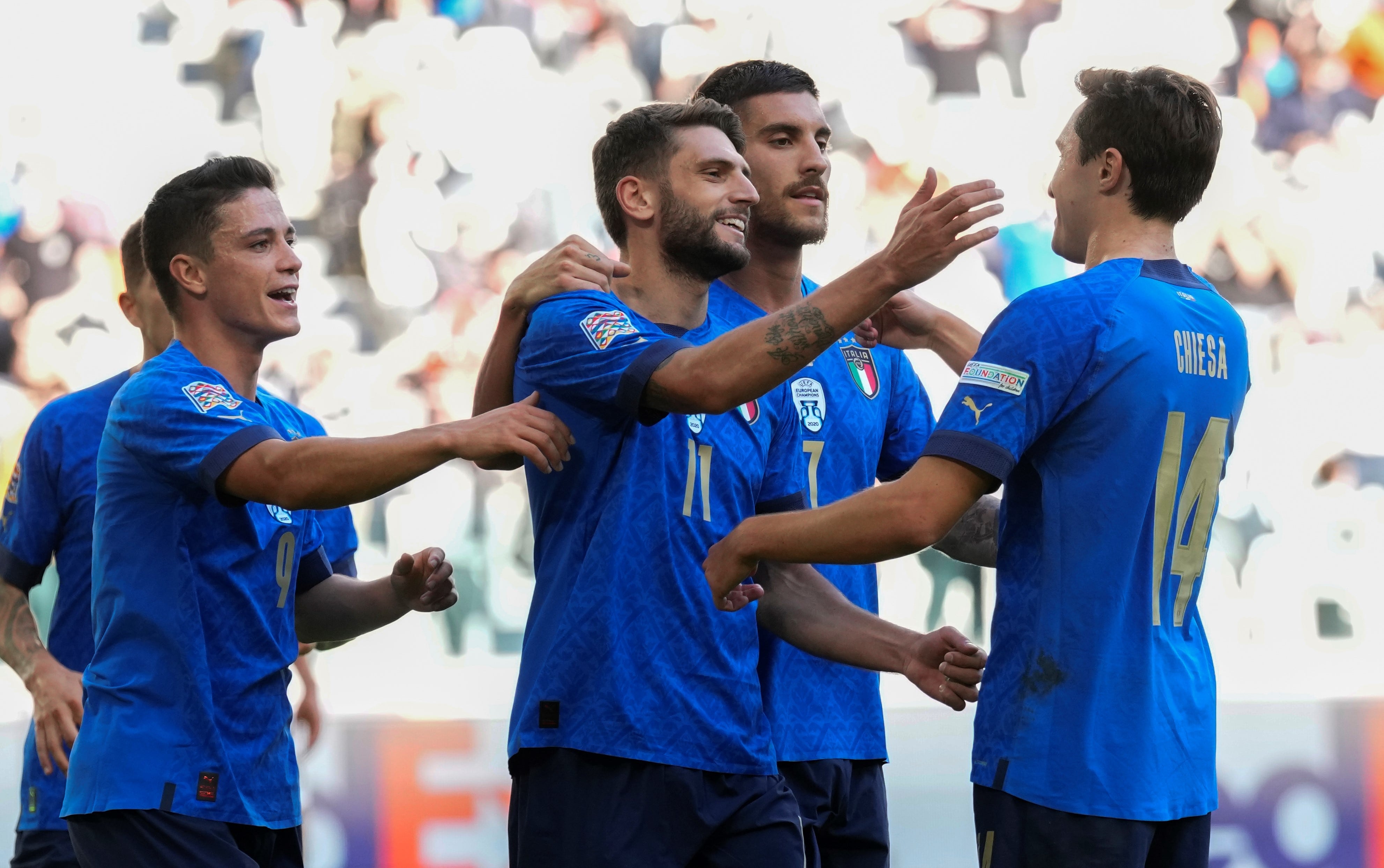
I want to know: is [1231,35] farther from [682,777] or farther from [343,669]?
[682,777]

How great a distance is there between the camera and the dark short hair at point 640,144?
2539mm

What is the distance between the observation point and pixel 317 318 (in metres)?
4.98

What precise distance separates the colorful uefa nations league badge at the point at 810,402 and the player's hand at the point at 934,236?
80 centimetres

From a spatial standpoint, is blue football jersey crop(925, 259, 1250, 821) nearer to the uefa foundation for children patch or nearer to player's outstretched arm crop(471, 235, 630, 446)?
the uefa foundation for children patch

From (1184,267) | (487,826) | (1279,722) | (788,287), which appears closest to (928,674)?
(1184,267)

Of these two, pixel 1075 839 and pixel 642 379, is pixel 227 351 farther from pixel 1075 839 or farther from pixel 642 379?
pixel 1075 839

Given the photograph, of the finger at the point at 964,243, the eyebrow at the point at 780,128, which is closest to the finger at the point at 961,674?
the finger at the point at 964,243

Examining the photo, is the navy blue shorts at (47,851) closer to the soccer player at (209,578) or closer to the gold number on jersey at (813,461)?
the soccer player at (209,578)

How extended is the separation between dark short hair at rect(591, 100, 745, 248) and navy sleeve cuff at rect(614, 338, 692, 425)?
444 millimetres

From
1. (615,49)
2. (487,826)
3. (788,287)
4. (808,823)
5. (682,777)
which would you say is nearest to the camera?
(682,777)

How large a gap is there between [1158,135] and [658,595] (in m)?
1.00

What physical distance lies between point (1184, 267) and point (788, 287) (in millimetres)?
1009

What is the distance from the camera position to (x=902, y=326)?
297 cm

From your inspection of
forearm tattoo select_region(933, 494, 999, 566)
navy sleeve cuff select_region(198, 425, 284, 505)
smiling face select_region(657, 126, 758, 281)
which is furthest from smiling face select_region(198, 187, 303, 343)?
forearm tattoo select_region(933, 494, 999, 566)
